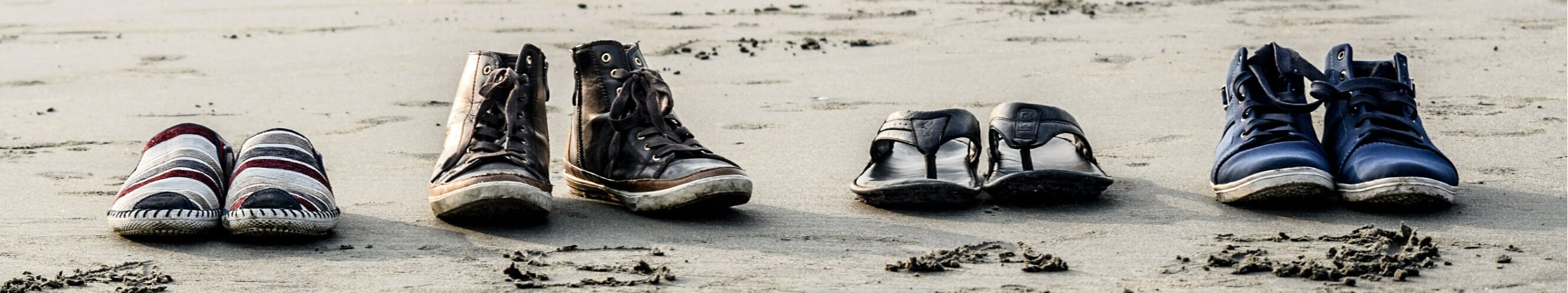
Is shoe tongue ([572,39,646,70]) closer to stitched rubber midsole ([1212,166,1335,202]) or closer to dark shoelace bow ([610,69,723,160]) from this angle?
dark shoelace bow ([610,69,723,160])

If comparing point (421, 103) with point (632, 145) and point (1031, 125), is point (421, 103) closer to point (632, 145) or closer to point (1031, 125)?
point (632, 145)

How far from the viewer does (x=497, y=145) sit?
367 cm

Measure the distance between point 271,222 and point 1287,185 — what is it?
7.24ft

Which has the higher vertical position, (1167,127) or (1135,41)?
(1135,41)

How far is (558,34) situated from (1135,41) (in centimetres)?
284

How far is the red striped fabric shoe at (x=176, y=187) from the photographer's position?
3336 millimetres

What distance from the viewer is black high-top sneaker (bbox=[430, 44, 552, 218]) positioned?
3.48 m

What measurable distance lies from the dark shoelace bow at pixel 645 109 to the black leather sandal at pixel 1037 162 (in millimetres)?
726

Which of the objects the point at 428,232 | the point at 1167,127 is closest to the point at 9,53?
the point at 428,232

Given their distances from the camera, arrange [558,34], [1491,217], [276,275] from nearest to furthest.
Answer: [276,275] → [1491,217] → [558,34]

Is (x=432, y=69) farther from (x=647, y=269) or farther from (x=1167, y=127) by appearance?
(x=647, y=269)

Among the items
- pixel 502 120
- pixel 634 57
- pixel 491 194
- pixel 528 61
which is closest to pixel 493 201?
pixel 491 194

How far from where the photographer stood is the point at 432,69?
6.83 m

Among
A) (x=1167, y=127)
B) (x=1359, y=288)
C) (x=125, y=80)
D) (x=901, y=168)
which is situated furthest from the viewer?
(x=125, y=80)
